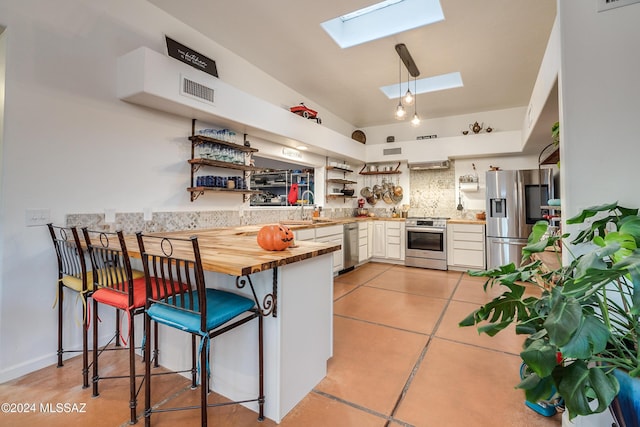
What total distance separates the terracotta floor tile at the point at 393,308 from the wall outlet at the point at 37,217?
2616 mm

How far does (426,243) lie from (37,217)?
5125mm

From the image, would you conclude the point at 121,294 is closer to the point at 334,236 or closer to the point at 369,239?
the point at 334,236

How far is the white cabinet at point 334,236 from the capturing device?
4.04 m

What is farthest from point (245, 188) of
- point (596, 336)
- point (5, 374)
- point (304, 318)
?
point (596, 336)

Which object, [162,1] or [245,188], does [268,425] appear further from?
[162,1]

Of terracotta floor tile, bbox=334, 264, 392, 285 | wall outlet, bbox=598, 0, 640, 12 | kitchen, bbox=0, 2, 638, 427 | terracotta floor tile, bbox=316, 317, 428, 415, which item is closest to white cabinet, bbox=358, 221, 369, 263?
terracotta floor tile, bbox=334, 264, 392, 285

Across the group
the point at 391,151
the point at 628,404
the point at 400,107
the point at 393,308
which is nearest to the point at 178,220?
the point at 393,308

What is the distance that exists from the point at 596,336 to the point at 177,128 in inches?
129

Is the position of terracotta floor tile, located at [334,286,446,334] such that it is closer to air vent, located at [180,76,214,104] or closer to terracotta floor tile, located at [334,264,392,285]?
terracotta floor tile, located at [334,264,392,285]

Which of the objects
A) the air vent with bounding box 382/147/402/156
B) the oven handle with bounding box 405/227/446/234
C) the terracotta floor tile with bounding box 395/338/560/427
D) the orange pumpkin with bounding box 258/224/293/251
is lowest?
the terracotta floor tile with bounding box 395/338/560/427

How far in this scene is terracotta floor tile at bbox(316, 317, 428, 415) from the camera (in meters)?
1.73

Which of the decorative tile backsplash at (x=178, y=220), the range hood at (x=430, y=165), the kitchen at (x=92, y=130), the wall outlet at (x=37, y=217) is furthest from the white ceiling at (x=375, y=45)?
the wall outlet at (x=37, y=217)

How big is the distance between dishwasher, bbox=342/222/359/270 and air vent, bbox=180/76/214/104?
282cm

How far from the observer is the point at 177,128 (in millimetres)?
2873
